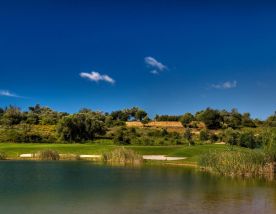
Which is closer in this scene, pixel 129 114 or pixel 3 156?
pixel 3 156

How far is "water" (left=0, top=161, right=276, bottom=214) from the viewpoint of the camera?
2448 cm

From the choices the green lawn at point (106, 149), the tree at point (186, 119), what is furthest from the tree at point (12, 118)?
the tree at point (186, 119)

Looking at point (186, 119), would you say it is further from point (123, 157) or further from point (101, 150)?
point (123, 157)

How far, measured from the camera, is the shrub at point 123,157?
60531 mm

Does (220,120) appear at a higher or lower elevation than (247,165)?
higher

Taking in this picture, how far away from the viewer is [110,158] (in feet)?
206

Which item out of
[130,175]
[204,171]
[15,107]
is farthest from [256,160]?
[15,107]

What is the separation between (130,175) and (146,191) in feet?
37.4

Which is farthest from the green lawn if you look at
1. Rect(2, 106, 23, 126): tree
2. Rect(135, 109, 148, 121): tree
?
Rect(135, 109, 148, 121): tree

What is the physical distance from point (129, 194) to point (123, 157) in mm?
31404

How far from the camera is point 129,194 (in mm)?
30078

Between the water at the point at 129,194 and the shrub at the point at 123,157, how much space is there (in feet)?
54.9

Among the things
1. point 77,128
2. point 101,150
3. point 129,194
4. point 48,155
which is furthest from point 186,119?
point 129,194

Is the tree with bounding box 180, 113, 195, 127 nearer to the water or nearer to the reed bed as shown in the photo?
the reed bed
